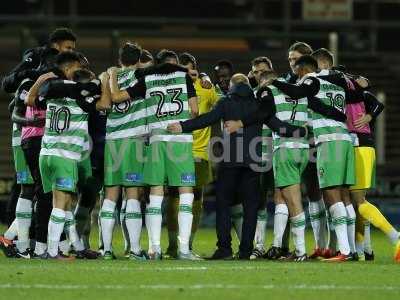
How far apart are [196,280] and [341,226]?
2773mm

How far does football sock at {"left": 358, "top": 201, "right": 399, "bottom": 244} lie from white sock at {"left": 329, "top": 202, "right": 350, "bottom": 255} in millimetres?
238

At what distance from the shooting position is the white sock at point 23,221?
1359 cm

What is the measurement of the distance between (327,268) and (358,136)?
2.21 metres

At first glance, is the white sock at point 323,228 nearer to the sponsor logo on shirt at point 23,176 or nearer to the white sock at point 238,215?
the white sock at point 238,215

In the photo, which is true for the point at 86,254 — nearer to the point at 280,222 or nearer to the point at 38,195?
the point at 38,195

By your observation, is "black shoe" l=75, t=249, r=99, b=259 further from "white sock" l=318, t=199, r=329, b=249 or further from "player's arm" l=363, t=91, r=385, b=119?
"player's arm" l=363, t=91, r=385, b=119

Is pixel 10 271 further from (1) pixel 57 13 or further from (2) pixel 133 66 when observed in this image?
(1) pixel 57 13

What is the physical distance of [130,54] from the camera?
1343cm

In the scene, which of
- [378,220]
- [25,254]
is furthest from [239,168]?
[25,254]

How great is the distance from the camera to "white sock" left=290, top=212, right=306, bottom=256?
13.5 meters

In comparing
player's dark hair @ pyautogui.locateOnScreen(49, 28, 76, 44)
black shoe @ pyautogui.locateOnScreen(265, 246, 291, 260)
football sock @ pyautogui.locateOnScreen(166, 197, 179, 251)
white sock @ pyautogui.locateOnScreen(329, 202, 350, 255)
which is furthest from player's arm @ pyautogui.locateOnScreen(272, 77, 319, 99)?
player's dark hair @ pyautogui.locateOnScreen(49, 28, 76, 44)

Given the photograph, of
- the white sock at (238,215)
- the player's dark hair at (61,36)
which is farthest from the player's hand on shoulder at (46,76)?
the white sock at (238,215)

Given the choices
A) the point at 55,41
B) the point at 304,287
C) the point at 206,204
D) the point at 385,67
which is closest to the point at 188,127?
the point at 55,41

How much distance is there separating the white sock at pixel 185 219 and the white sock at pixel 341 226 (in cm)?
147
